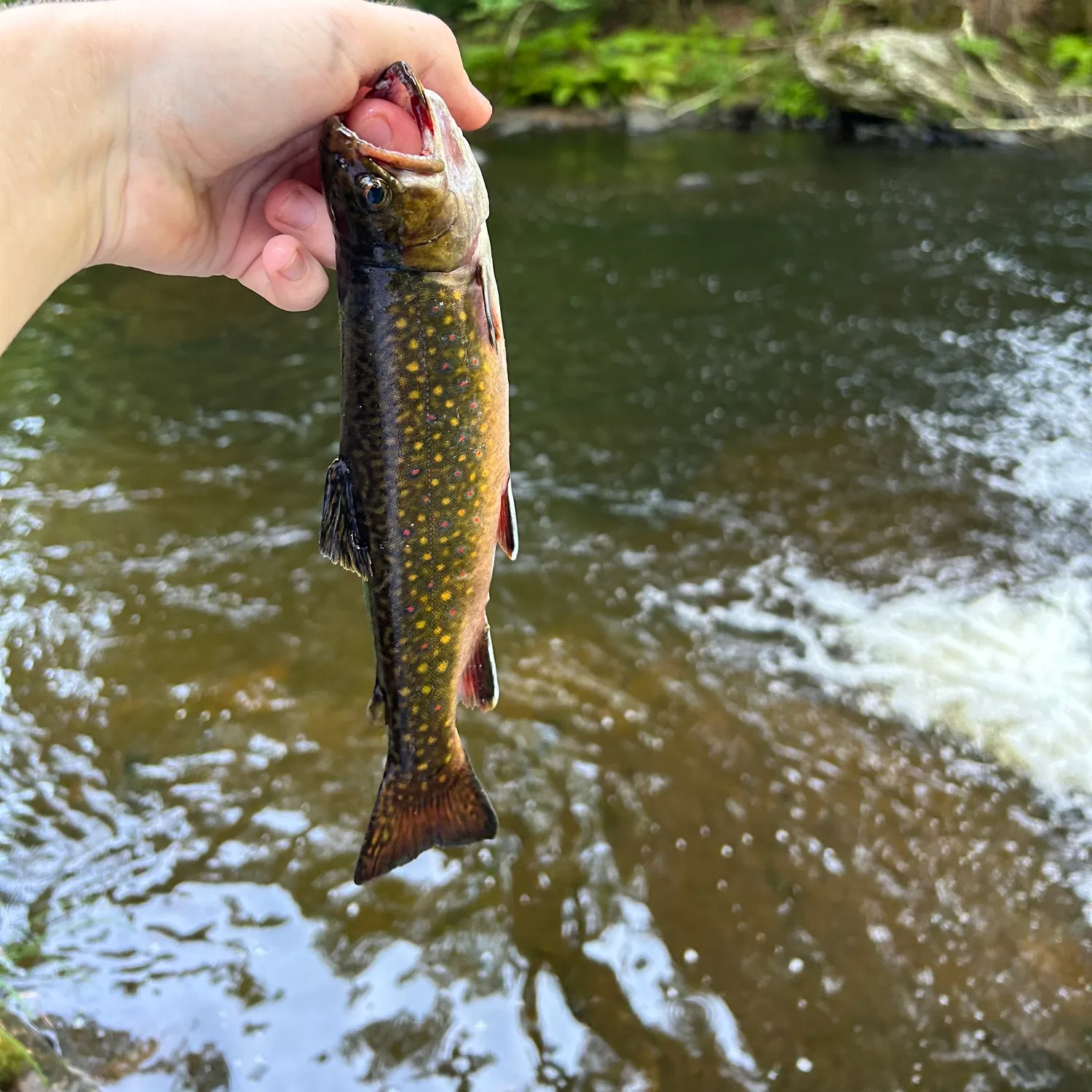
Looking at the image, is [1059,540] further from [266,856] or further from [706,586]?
[266,856]

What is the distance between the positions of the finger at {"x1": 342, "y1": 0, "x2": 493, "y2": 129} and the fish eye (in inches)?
19.9

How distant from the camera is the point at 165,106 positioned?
7.88ft

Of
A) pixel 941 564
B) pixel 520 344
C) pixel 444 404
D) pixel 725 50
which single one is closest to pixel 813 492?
pixel 941 564

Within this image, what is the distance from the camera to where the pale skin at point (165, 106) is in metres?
2.15

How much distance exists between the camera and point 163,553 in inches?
Answer: 230

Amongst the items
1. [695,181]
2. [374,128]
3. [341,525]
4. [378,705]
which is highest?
[374,128]

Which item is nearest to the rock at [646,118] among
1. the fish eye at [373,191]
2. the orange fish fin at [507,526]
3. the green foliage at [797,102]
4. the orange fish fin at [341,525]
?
the green foliage at [797,102]

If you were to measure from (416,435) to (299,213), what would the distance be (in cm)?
98

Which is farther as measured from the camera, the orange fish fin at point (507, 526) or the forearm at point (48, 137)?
the orange fish fin at point (507, 526)

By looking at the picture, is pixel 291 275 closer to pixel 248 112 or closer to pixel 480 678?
pixel 248 112

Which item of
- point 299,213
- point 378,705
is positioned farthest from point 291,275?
point 378,705

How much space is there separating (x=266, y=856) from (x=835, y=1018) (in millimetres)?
2337

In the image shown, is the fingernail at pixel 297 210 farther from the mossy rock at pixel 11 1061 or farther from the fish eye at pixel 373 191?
the mossy rock at pixel 11 1061

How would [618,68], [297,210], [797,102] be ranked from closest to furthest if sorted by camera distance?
[297,210] < [797,102] < [618,68]
